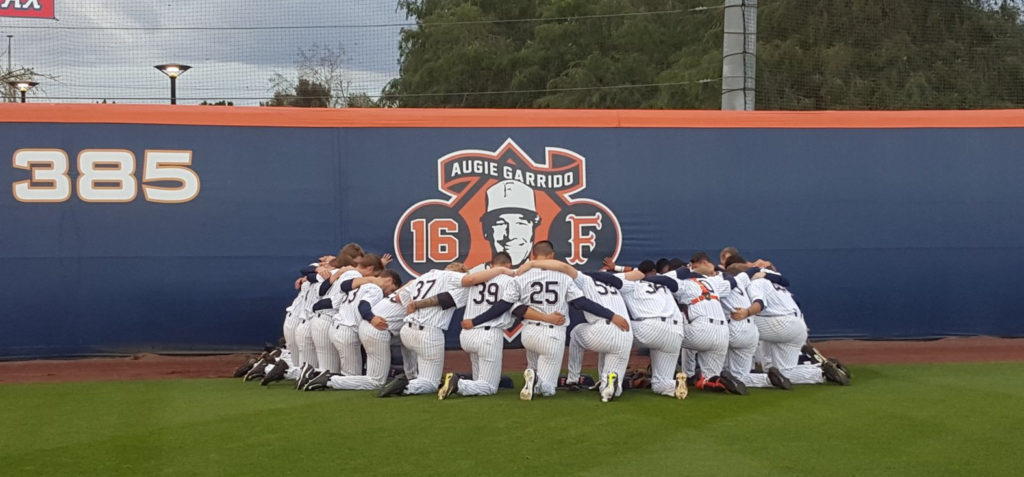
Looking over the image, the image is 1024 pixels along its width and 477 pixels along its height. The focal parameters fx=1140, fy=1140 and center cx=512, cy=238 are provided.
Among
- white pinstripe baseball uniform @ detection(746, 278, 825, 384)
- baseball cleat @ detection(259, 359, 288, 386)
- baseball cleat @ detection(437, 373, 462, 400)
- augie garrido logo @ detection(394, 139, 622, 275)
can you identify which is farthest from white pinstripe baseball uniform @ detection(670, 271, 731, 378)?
baseball cleat @ detection(259, 359, 288, 386)

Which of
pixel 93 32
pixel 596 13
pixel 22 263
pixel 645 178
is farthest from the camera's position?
pixel 596 13

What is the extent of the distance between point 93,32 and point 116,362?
7.29 m

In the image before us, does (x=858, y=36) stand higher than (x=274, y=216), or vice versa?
(x=858, y=36)

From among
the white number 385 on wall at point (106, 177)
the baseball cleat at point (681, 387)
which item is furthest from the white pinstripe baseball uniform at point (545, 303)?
the white number 385 on wall at point (106, 177)

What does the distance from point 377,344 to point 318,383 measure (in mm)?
670

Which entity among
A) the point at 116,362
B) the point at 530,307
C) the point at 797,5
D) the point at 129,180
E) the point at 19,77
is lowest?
the point at 116,362

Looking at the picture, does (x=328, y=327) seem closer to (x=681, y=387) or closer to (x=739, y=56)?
(x=681, y=387)

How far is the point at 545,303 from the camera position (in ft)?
33.3

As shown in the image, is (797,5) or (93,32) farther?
(797,5)

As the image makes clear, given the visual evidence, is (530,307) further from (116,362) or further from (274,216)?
(116,362)

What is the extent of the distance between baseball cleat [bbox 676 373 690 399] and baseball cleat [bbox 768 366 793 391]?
109 cm

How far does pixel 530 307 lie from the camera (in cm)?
1017

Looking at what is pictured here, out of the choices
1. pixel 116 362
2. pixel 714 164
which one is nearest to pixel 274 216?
pixel 116 362

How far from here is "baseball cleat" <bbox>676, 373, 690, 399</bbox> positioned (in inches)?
399
